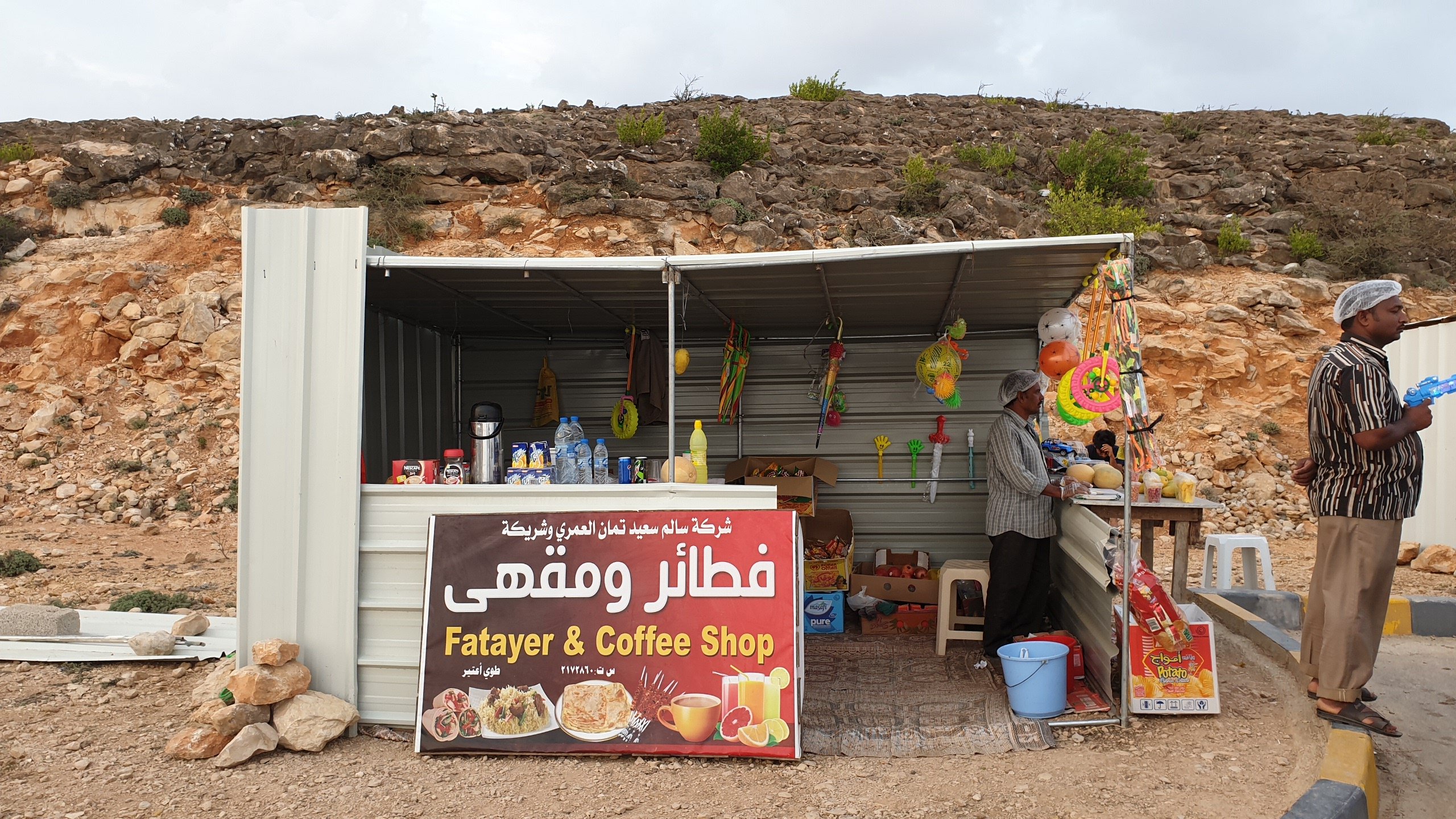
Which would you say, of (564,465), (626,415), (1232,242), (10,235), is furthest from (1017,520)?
(10,235)

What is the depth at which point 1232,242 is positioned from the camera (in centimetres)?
1595

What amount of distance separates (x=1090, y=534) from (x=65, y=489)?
13218mm

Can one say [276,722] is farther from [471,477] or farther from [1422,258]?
[1422,258]

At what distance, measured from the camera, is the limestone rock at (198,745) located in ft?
14.3

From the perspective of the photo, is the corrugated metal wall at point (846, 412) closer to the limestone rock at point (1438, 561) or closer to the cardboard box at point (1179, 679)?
the cardboard box at point (1179, 679)

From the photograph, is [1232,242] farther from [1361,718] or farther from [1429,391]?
[1361,718]

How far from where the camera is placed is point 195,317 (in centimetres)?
1434

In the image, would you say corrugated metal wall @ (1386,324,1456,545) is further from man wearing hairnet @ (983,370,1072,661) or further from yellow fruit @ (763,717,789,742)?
yellow fruit @ (763,717,789,742)

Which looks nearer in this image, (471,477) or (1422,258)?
(471,477)

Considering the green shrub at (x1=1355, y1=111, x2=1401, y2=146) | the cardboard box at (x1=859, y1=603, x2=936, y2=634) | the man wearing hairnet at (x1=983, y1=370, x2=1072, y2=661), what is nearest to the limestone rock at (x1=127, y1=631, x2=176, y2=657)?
the cardboard box at (x1=859, y1=603, x2=936, y2=634)

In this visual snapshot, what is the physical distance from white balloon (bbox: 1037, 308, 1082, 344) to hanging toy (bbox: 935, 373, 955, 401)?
2.69 ft

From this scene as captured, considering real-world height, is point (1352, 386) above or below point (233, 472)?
above

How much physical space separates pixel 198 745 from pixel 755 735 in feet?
8.90

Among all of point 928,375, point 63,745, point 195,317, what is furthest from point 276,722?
point 195,317
